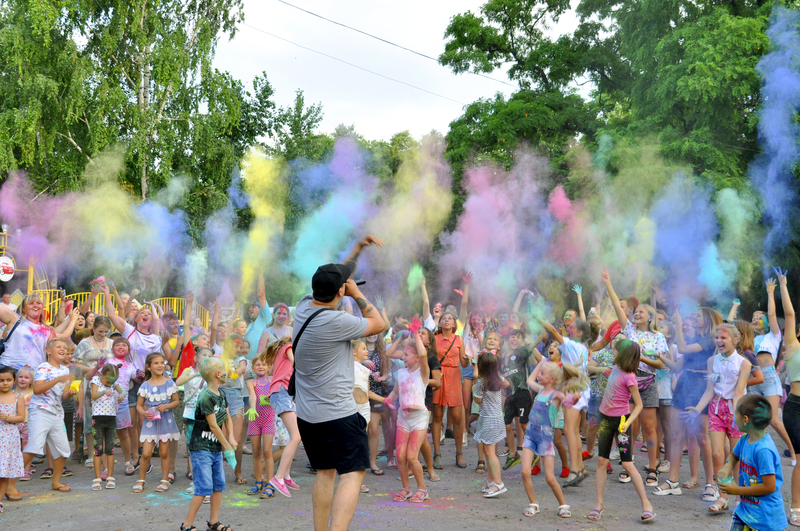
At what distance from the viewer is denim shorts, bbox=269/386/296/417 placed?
6445mm

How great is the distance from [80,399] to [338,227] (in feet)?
38.3

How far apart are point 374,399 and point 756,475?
4.43 metres

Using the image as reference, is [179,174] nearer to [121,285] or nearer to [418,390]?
[121,285]

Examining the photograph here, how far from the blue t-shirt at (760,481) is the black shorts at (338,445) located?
2.35 metres

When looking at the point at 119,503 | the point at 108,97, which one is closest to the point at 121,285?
the point at 108,97

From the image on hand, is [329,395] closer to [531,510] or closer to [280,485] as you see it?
[280,485]

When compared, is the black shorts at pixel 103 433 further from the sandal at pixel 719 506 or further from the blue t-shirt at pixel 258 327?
the sandal at pixel 719 506

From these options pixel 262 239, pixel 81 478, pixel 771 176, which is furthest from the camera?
pixel 262 239

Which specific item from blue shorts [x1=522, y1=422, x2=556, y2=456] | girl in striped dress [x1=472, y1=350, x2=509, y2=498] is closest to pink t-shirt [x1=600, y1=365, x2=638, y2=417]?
blue shorts [x1=522, y1=422, x2=556, y2=456]

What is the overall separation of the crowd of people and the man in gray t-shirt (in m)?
0.01

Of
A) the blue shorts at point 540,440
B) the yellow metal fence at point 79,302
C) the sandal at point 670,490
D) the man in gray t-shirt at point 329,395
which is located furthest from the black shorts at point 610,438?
the yellow metal fence at point 79,302

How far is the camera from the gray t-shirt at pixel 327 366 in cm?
423

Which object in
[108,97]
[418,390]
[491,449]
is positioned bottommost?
[491,449]

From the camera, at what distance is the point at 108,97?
892 inches
